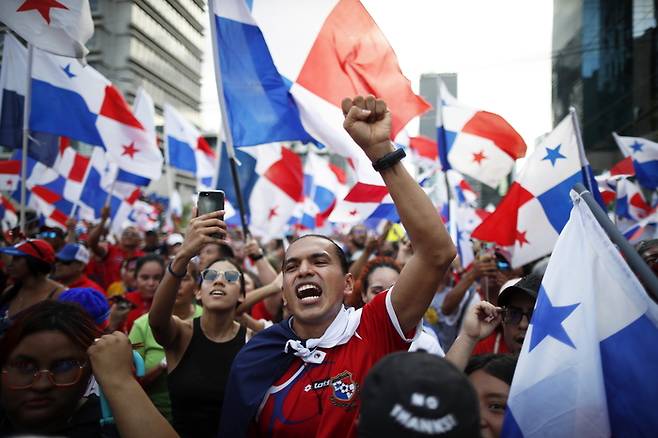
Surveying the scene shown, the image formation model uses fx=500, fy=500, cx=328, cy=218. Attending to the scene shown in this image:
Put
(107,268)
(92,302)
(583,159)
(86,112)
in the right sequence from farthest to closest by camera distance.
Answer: (107,268) < (86,112) < (583,159) < (92,302)

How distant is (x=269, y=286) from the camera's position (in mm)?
4004

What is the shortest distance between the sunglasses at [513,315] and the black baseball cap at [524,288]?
0.15 feet

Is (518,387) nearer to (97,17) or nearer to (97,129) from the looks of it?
(97,17)

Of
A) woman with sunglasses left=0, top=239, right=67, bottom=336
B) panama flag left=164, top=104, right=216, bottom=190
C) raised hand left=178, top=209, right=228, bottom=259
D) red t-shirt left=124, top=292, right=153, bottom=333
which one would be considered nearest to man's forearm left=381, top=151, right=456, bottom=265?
raised hand left=178, top=209, right=228, bottom=259

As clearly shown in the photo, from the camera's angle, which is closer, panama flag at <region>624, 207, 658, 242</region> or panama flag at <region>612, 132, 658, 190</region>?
panama flag at <region>624, 207, 658, 242</region>

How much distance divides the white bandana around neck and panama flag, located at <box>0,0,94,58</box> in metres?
2.92

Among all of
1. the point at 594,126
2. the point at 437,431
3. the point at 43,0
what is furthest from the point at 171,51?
the point at 594,126

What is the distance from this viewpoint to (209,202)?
2256mm

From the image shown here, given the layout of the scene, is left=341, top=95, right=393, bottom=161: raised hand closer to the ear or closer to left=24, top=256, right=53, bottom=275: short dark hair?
the ear

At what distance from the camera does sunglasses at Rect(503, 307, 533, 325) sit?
2.53 metres

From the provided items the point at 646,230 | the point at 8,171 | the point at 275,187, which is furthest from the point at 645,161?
the point at 8,171

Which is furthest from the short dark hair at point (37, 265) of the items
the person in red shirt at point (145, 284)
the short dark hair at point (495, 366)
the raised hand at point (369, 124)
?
the short dark hair at point (495, 366)

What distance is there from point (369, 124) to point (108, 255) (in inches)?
245

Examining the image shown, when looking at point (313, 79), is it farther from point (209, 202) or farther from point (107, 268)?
point (107, 268)
